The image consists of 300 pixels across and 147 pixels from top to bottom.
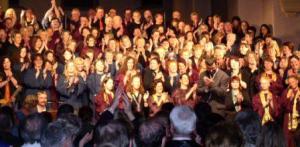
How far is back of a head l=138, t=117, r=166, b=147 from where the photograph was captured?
6.17 m

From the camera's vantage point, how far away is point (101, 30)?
1495 cm

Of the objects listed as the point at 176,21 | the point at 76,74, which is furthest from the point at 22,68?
the point at 176,21

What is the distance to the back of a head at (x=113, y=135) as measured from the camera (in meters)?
5.13

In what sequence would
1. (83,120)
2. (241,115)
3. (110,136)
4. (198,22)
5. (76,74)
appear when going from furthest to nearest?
1. (198,22)
2. (76,74)
3. (83,120)
4. (241,115)
5. (110,136)

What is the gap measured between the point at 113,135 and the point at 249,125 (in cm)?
133

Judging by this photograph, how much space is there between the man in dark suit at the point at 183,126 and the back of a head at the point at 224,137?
67 cm

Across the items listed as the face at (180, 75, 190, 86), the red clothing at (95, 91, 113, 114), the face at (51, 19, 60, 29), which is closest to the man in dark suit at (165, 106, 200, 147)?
the red clothing at (95, 91, 113, 114)

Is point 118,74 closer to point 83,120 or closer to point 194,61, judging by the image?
point 194,61

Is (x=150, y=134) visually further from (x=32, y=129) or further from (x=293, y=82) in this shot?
(x=293, y=82)

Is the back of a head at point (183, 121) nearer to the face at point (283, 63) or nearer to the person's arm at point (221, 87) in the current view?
the person's arm at point (221, 87)

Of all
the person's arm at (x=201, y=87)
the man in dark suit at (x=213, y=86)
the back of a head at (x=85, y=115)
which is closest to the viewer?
the back of a head at (x=85, y=115)

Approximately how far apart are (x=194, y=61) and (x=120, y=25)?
2.41m

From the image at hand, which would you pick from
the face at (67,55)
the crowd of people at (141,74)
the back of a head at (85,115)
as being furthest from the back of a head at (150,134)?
the face at (67,55)

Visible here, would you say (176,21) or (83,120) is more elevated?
(176,21)
